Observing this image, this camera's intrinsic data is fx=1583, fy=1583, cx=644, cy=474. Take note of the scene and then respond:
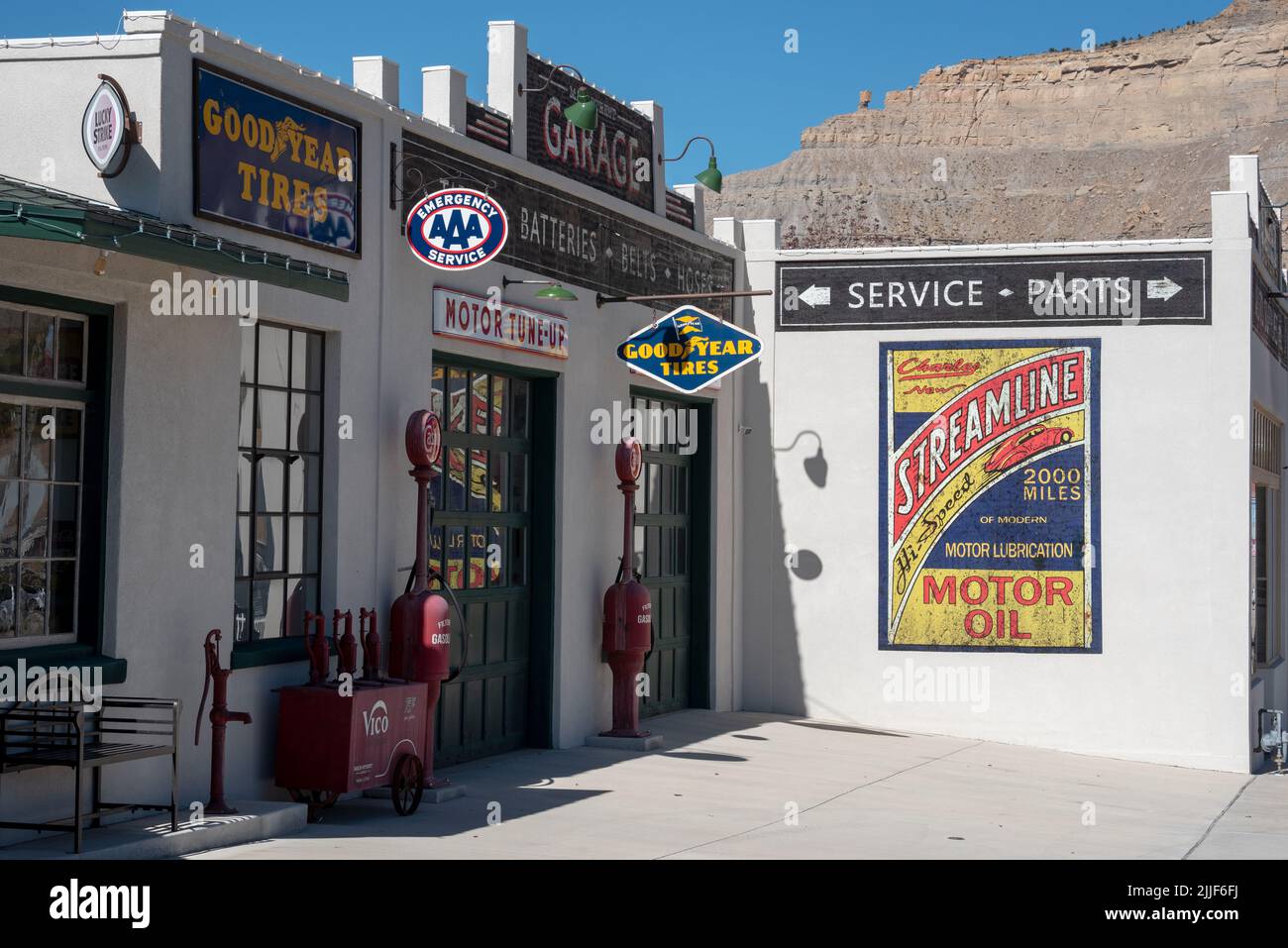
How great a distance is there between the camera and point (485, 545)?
11.9 metres

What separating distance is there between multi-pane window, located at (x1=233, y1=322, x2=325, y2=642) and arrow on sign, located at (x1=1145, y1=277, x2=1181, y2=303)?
8606 millimetres

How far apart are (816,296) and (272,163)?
7.64 m

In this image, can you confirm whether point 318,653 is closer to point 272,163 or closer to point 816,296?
point 272,163

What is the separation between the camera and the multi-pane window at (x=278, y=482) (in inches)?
361

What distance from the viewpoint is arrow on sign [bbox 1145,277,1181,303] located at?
15.0 metres

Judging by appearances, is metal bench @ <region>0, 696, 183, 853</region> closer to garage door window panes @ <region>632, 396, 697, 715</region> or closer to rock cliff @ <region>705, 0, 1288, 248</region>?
garage door window panes @ <region>632, 396, 697, 715</region>

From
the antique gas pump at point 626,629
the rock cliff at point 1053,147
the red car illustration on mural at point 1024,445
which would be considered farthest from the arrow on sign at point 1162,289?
the rock cliff at point 1053,147

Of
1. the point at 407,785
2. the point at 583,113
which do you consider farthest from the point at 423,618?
the point at 583,113

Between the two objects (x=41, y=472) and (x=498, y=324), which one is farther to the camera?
(x=498, y=324)

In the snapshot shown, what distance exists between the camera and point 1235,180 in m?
16.2

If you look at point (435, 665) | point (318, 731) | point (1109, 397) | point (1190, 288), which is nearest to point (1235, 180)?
point (1190, 288)

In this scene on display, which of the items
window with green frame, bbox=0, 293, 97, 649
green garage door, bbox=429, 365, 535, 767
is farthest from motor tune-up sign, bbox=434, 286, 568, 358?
window with green frame, bbox=0, 293, 97, 649

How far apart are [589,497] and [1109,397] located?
5337 millimetres

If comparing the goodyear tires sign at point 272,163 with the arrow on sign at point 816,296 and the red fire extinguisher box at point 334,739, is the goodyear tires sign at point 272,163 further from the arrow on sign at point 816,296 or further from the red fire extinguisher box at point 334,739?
the arrow on sign at point 816,296
